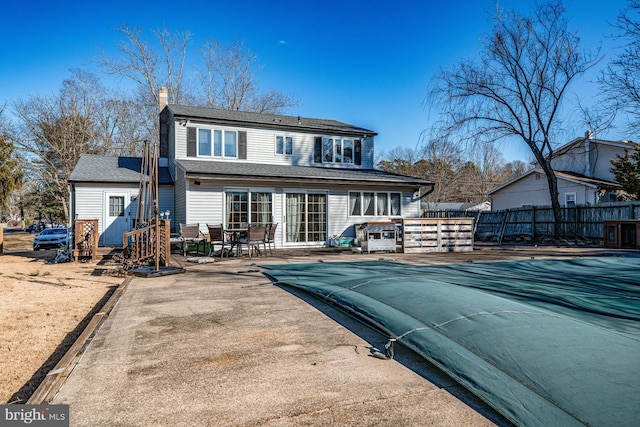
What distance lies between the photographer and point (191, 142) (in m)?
13.8

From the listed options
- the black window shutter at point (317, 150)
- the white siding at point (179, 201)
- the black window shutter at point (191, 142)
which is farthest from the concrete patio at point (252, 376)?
the black window shutter at point (317, 150)

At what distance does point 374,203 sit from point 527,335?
11.9 metres

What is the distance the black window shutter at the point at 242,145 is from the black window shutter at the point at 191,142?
5.28ft

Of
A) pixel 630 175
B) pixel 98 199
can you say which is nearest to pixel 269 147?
pixel 98 199

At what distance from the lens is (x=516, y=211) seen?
65.4ft

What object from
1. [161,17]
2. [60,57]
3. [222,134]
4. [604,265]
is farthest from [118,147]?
[604,265]

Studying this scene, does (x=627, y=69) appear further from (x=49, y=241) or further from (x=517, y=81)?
(x=49, y=241)

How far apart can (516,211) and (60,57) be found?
29.7 meters

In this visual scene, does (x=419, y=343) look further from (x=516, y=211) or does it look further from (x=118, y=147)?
(x=118, y=147)

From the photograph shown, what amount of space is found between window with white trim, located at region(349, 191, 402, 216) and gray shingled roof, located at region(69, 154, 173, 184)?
23.6 ft

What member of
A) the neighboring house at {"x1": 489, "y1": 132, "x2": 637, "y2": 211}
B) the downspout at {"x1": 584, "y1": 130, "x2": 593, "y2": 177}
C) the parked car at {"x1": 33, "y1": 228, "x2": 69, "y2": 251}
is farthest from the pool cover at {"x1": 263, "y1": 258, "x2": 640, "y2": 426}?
the downspout at {"x1": 584, "y1": 130, "x2": 593, "y2": 177}

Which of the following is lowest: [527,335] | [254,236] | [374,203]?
[527,335]

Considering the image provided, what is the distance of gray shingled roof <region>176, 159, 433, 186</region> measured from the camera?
38.7 ft

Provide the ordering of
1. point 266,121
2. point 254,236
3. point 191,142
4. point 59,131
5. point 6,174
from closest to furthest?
point 254,236 < point 191,142 < point 266,121 < point 6,174 < point 59,131
